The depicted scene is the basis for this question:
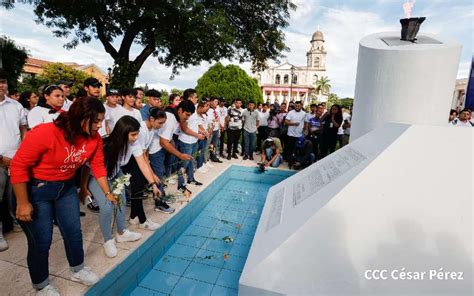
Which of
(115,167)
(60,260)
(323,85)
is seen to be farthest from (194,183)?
(323,85)

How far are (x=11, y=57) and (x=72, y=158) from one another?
16252 millimetres

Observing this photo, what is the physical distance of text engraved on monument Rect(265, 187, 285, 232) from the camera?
10.1 feet

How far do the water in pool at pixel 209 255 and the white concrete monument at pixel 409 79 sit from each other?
304 centimetres

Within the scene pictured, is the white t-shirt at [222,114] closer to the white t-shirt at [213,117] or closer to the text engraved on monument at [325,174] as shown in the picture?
the white t-shirt at [213,117]

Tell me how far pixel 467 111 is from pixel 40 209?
30.9 ft

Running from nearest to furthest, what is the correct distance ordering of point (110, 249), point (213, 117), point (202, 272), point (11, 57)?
point (110, 249) < point (202, 272) < point (213, 117) < point (11, 57)

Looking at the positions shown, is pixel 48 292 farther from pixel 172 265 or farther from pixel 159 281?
pixel 172 265

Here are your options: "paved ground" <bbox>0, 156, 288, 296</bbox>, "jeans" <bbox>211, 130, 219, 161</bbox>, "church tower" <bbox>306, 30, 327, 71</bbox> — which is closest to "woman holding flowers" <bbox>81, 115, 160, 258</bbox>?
"paved ground" <bbox>0, 156, 288, 296</bbox>

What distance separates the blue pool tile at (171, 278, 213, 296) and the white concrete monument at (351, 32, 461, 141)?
403cm

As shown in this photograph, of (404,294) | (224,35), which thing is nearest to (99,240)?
(404,294)

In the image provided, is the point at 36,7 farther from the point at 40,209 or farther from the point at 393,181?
the point at 393,181

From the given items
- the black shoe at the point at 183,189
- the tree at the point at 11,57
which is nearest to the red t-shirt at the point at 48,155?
the black shoe at the point at 183,189

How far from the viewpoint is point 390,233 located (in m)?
2.24

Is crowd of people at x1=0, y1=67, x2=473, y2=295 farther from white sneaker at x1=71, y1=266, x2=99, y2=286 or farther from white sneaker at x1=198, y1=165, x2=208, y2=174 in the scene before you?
white sneaker at x1=198, y1=165, x2=208, y2=174
